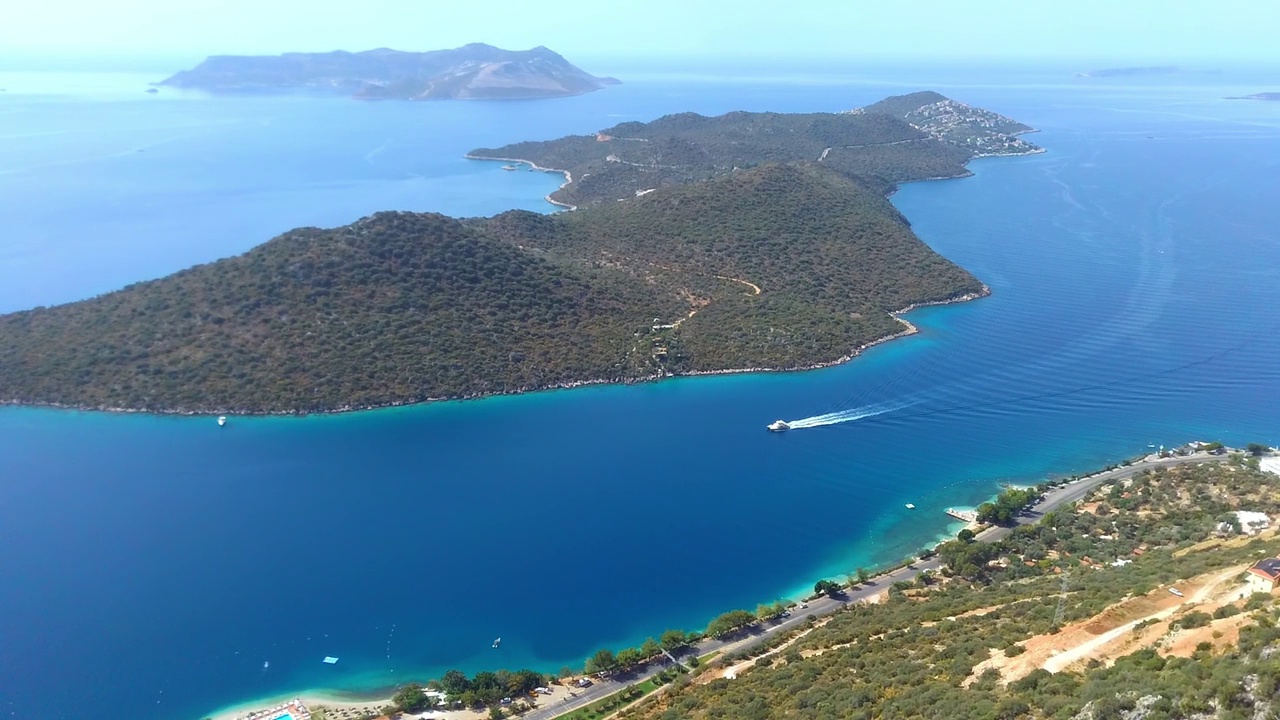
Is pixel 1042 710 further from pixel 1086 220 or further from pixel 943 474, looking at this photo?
pixel 1086 220

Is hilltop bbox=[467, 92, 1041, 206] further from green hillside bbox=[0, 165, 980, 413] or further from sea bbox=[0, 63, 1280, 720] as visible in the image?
sea bbox=[0, 63, 1280, 720]

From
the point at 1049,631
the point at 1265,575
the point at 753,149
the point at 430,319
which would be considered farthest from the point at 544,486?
the point at 753,149

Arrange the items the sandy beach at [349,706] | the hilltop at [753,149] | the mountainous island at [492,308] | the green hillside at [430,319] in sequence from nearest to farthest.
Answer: the sandy beach at [349,706] < the green hillside at [430,319] < the mountainous island at [492,308] < the hilltop at [753,149]

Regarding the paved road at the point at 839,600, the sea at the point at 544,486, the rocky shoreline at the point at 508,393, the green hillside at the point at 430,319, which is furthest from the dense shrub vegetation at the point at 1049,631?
the green hillside at the point at 430,319

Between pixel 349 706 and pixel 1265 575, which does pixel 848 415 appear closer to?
pixel 1265 575

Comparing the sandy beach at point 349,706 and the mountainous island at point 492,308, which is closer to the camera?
the sandy beach at point 349,706

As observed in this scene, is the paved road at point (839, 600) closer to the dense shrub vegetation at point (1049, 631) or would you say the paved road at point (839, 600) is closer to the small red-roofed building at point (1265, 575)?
the dense shrub vegetation at point (1049, 631)

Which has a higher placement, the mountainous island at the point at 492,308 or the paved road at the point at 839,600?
the mountainous island at the point at 492,308
